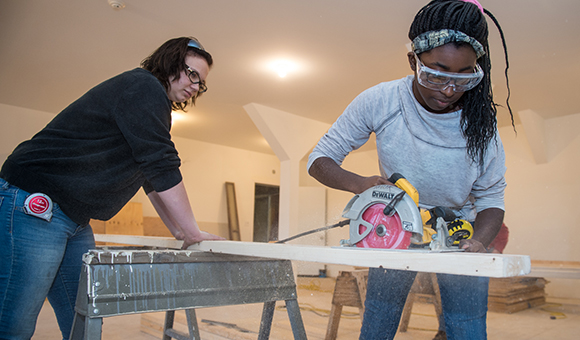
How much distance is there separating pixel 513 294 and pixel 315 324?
2790 millimetres

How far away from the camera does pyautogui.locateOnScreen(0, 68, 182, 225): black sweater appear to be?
3.90 feet

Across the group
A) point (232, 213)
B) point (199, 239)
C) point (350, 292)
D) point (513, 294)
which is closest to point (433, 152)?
point (199, 239)

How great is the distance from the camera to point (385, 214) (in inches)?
42.2

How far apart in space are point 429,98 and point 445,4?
25 cm

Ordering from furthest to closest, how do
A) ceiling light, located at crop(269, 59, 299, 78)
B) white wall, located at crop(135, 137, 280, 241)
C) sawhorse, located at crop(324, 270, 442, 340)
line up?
white wall, located at crop(135, 137, 280, 241) → ceiling light, located at crop(269, 59, 299, 78) → sawhorse, located at crop(324, 270, 442, 340)

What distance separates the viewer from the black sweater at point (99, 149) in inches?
46.8

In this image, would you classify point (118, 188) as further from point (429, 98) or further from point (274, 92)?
point (274, 92)

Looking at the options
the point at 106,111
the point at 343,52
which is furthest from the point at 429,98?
the point at 343,52

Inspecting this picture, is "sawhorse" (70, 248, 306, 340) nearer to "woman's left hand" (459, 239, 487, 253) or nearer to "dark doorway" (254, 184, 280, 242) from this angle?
"woman's left hand" (459, 239, 487, 253)

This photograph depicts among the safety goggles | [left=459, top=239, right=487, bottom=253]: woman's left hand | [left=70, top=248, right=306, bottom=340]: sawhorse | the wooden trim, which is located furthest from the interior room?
[left=70, top=248, right=306, bottom=340]: sawhorse

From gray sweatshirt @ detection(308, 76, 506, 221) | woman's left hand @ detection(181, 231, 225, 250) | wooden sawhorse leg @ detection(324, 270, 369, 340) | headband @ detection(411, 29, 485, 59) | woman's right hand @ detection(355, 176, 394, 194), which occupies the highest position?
headband @ detection(411, 29, 485, 59)

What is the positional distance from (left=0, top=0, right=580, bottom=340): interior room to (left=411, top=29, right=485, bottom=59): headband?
1003 mm

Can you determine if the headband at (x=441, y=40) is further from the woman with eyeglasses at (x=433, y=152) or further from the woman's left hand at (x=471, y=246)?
the woman's left hand at (x=471, y=246)

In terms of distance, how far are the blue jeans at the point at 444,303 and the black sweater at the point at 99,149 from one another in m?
0.72
